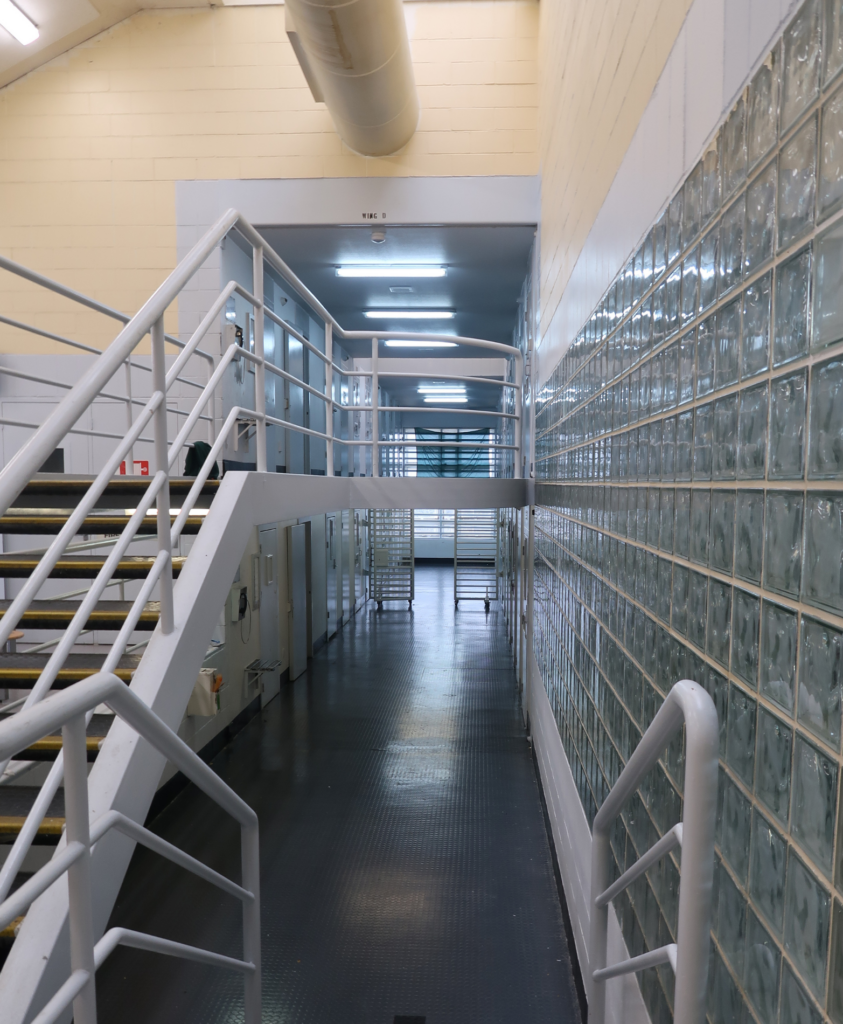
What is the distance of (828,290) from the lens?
2.86ft

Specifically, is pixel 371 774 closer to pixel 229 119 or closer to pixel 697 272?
pixel 697 272

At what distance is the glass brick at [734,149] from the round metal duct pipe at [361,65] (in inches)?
123

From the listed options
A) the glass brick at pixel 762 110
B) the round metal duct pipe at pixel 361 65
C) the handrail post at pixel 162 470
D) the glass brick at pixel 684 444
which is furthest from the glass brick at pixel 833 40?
the round metal duct pipe at pixel 361 65

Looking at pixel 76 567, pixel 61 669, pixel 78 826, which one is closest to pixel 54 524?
pixel 76 567

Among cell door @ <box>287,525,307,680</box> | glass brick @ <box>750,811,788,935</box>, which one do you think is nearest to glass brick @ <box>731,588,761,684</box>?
glass brick @ <box>750,811,788,935</box>

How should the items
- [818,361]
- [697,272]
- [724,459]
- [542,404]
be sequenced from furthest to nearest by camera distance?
[542,404] → [697,272] → [724,459] → [818,361]

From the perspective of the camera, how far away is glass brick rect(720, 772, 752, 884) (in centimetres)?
113

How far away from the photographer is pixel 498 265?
6941 mm

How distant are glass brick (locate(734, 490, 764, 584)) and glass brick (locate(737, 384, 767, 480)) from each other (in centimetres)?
4

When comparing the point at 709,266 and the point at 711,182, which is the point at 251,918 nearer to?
the point at 709,266

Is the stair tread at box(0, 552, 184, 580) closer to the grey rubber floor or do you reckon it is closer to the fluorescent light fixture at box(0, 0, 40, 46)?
the grey rubber floor

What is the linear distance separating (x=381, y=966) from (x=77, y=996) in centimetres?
235

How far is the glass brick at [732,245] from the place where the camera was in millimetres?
1160

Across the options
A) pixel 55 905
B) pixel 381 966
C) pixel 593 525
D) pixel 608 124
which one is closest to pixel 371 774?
pixel 381 966
